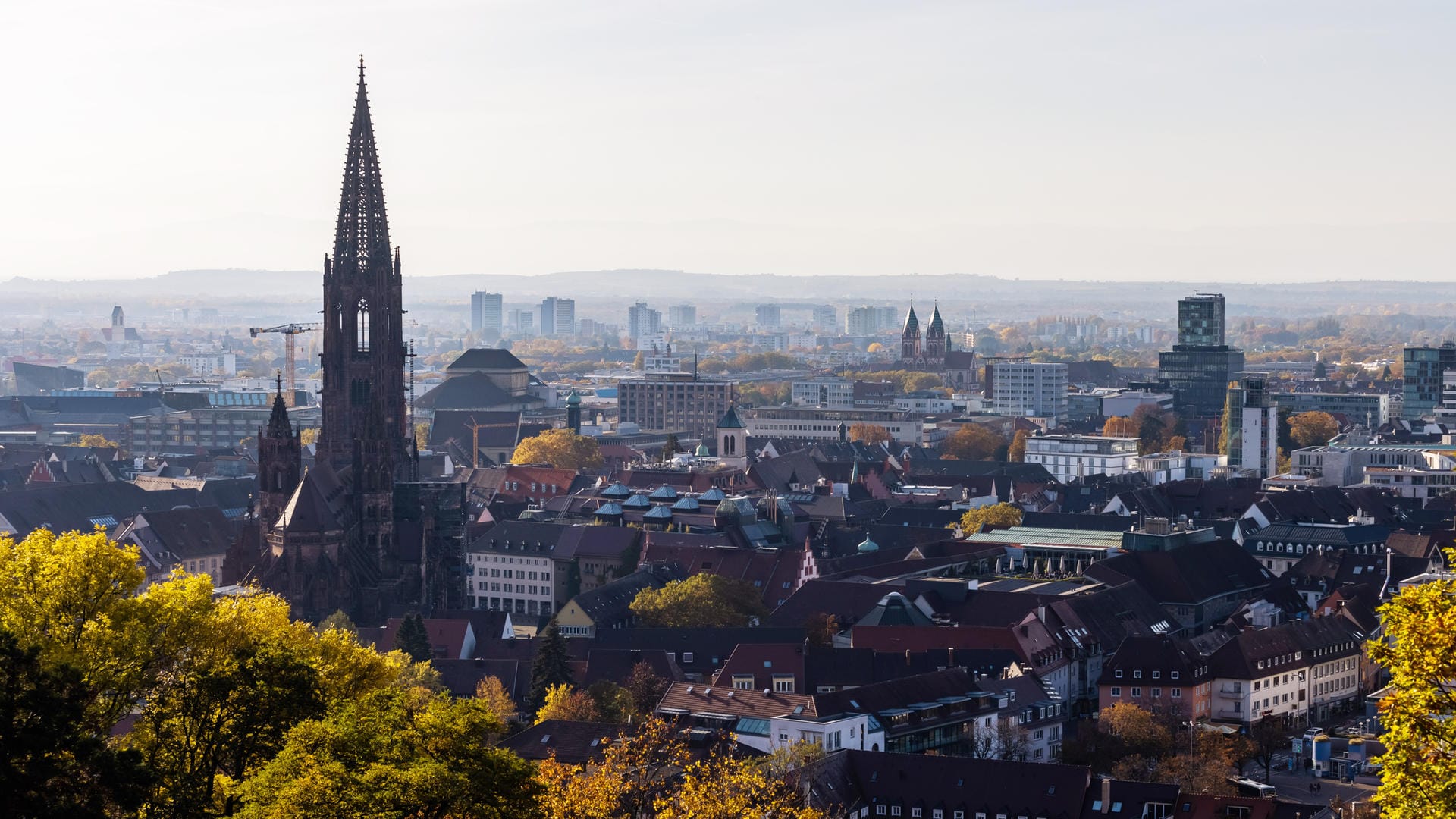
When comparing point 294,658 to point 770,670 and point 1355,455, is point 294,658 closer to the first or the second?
point 770,670

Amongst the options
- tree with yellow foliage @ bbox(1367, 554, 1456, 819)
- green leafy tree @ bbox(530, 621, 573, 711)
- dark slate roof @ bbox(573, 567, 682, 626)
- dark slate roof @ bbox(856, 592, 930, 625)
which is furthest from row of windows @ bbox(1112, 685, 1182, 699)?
tree with yellow foliage @ bbox(1367, 554, 1456, 819)

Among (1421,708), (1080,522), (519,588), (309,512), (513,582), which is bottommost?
(519,588)

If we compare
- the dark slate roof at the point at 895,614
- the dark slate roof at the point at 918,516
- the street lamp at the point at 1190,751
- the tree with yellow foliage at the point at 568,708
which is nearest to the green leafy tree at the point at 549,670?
the tree with yellow foliage at the point at 568,708

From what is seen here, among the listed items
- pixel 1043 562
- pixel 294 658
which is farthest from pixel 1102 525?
pixel 294 658

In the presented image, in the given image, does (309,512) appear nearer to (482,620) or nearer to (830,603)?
(482,620)

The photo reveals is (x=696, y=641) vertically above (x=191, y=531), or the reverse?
(x=696, y=641)

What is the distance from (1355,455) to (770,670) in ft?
374

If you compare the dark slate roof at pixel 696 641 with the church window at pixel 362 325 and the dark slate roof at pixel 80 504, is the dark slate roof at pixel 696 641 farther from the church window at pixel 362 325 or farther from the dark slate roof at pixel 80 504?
the dark slate roof at pixel 80 504

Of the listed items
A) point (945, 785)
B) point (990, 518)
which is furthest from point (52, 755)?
point (990, 518)

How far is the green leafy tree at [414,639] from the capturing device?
10256cm

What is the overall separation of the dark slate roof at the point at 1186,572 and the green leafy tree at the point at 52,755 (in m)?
82.5

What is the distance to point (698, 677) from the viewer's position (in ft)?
330

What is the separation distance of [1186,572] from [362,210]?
5147 cm

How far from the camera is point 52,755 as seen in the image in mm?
43156
